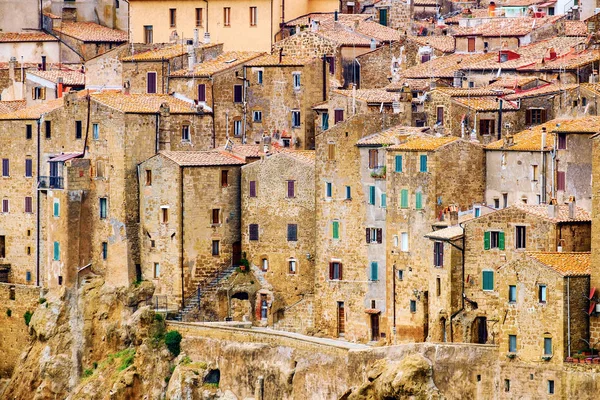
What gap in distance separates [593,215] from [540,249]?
3.38 meters

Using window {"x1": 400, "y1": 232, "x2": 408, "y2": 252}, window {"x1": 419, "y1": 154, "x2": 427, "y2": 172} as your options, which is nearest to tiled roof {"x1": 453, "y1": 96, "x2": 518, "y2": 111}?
window {"x1": 419, "y1": 154, "x2": 427, "y2": 172}

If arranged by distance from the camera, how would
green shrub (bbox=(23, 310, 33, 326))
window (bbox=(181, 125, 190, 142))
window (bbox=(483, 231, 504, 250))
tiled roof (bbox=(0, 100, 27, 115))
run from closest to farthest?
1. window (bbox=(483, 231, 504, 250))
2. window (bbox=(181, 125, 190, 142))
3. green shrub (bbox=(23, 310, 33, 326))
4. tiled roof (bbox=(0, 100, 27, 115))

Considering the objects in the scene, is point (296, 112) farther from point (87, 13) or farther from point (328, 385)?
point (87, 13)

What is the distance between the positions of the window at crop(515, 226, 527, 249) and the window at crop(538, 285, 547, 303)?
3.96 m

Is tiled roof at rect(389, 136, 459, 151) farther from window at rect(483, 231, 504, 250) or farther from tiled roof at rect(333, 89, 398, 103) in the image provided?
window at rect(483, 231, 504, 250)

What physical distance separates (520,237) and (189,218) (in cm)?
1591

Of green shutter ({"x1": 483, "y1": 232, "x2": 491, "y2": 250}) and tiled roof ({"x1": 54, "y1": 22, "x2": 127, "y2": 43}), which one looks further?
tiled roof ({"x1": 54, "y1": 22, "x2": 127, "y2": 43})

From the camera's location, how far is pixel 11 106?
Answer: 113 metres

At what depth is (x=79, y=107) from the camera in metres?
105

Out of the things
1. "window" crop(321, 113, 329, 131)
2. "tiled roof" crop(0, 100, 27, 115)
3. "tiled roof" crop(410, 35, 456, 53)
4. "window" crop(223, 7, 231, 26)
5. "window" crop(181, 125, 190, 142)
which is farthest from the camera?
"tiled roof" crop(410, 35, 456, 53)

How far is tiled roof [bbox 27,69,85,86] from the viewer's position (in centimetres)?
11344

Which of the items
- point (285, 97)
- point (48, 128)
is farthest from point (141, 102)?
point (285, 97)

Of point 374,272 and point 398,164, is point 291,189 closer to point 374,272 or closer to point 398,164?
point 374,272

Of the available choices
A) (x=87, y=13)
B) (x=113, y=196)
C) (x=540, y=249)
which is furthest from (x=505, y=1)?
(x=540, y=249)
